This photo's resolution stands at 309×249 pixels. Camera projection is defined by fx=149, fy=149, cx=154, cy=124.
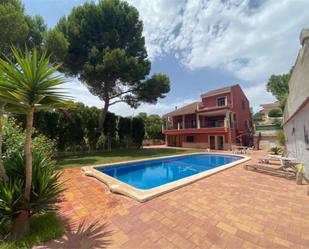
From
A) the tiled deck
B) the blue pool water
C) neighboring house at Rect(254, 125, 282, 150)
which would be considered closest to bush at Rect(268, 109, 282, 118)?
neighboring house at Rect(254, 125, 282, 150)

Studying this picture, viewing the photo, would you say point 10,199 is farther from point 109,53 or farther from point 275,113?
point 275,113

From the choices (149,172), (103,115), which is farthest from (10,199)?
(103,115)

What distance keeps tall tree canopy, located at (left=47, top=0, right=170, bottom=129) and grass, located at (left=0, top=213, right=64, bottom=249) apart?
1471 cm

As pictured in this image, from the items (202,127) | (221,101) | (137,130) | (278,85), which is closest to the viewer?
(137,130)

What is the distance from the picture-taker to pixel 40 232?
10.2 feet

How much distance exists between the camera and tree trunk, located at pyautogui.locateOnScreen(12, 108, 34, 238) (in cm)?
289

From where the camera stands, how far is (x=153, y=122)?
35.8 m

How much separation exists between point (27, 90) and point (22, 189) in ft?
6.71

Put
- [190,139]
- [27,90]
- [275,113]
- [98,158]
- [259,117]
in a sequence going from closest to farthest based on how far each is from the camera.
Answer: [27,90], [98,158], [190,139], [275,113], [259,117]

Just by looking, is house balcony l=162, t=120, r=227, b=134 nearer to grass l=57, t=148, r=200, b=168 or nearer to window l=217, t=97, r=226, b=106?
window l=217, t=97, r=226, b=106

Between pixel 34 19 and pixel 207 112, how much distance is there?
72.9 feet

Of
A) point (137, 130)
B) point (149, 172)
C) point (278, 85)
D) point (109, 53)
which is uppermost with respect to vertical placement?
point (278, 85)

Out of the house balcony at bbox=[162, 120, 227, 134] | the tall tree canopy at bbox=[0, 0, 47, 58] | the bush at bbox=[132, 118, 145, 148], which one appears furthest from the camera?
the bush at bbox=[132, 118, 145, 148]

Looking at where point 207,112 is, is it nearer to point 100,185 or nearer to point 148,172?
point 148,172
